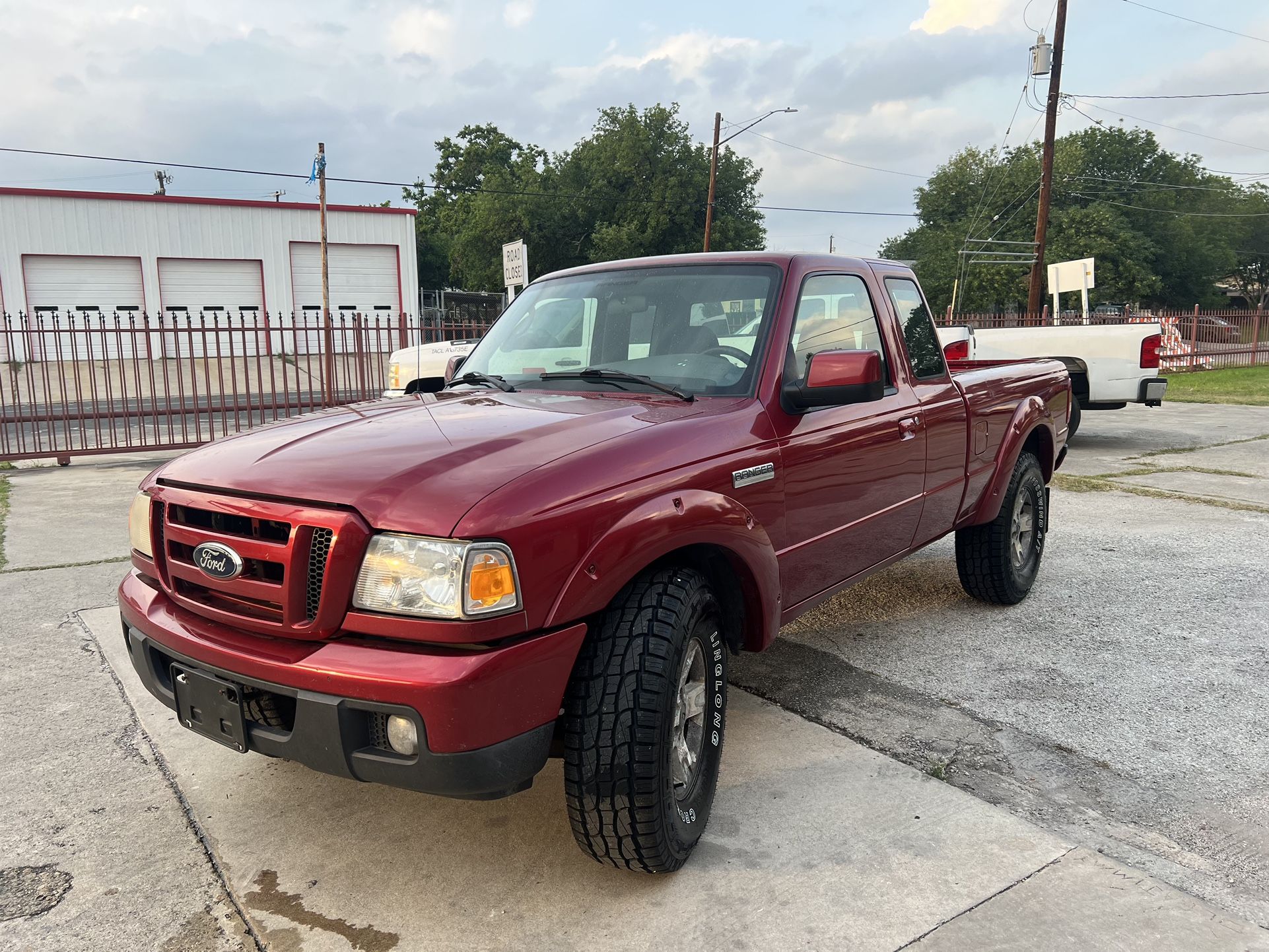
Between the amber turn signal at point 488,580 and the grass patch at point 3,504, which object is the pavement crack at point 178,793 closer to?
the amber turn signal at point 488,580

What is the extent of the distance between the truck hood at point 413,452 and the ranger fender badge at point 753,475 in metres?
0.24

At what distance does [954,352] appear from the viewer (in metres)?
10.1

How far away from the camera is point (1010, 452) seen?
4.72m

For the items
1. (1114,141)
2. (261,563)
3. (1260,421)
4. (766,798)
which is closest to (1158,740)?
(766,798)

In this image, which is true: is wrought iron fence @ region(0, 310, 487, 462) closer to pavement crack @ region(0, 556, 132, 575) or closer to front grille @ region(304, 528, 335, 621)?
pavement crack @ region(0, 556, 132, 575)

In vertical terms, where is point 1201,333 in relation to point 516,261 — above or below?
below

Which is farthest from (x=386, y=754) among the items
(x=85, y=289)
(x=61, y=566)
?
(x=85, y=289)

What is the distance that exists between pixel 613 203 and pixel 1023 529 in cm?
4827

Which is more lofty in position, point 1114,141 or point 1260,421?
point 1114,141

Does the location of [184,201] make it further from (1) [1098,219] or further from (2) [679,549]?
(1) [1098,219]

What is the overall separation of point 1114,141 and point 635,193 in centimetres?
3612

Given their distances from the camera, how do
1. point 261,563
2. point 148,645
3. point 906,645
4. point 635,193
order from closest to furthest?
point 261,563, point 148,645, point 906,645, point 635,193

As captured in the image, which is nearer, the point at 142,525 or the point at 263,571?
the point at 263,571

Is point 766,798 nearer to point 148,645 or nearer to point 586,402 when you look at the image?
point 586,402
